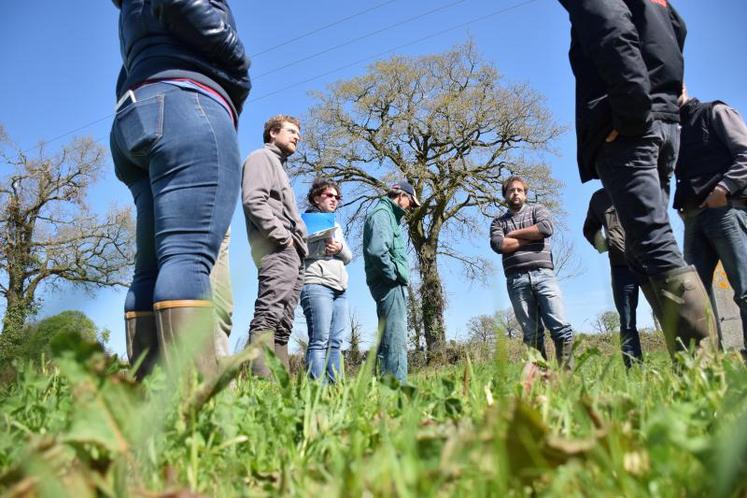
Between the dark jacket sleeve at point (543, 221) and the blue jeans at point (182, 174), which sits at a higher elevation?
the dark jacket sleeve at point (543, 221)

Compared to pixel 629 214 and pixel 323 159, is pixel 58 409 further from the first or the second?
pixel 323 159

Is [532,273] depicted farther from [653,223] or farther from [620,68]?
[620,68]

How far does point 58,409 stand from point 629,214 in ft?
7.63

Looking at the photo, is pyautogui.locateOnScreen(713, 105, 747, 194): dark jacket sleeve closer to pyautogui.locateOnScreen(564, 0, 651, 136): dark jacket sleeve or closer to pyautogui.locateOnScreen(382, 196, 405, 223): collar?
pyautogui.locateOnScreen(564, 0, 651, 136): dark jacket sleeve

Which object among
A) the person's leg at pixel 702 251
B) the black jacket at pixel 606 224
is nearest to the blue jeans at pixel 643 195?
the person's leg at pixel 702 251

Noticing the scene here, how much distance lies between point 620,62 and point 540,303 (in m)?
3.16

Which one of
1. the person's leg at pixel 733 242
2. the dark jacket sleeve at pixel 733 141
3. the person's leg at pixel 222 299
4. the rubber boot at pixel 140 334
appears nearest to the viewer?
the rubber boot at pixel 140 334

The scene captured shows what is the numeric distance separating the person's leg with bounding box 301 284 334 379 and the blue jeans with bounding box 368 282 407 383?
1.33 feet

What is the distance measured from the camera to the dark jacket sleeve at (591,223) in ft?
17.9

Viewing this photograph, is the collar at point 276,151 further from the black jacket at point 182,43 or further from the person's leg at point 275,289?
the black jacket at point 182,43

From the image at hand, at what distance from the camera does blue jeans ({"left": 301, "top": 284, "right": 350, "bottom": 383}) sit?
14.3 ft

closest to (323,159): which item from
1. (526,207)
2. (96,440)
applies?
(526,207)

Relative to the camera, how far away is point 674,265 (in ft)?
8.19

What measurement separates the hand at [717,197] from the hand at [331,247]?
270 centimetres
